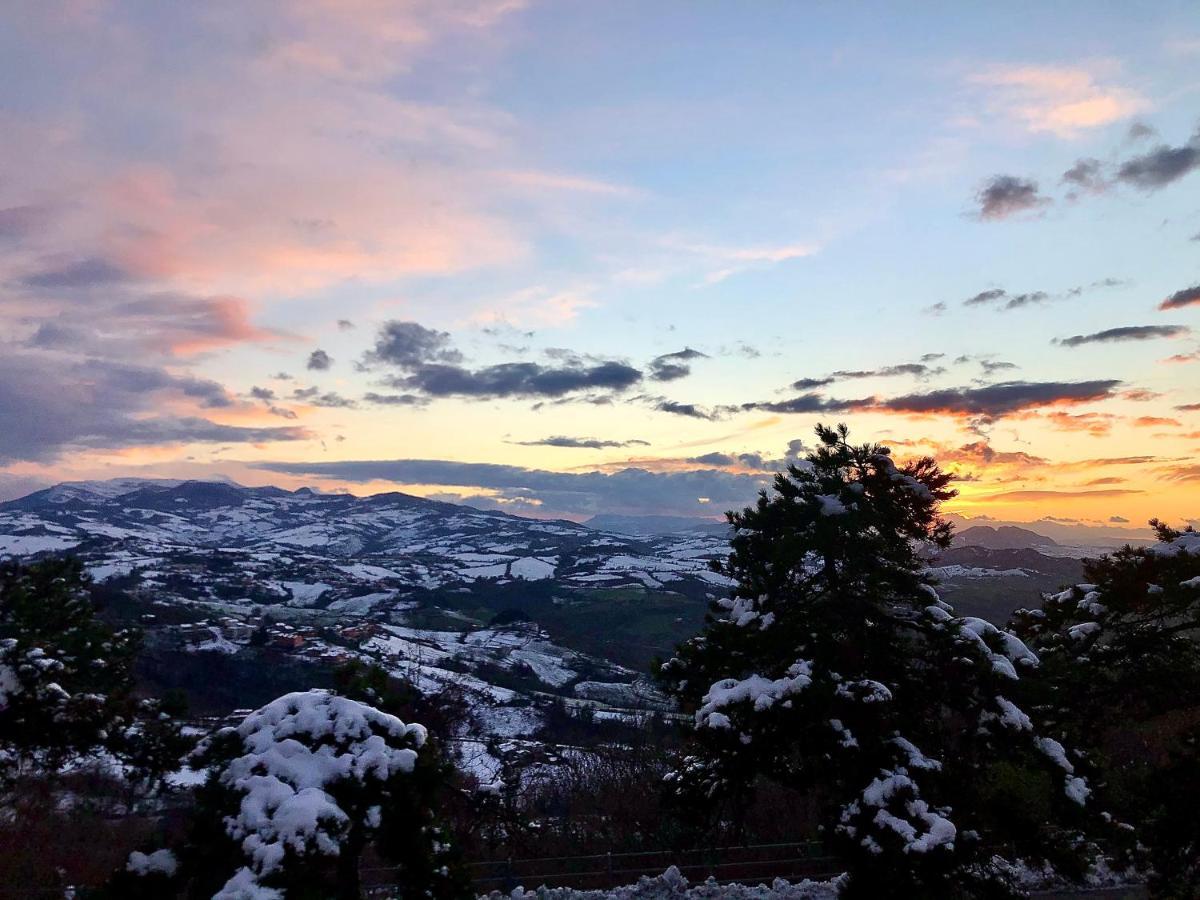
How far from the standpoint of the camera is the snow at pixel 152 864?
9016mm

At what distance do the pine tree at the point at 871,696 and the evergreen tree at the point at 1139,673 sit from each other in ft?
4.49

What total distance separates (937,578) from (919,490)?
2332 mm

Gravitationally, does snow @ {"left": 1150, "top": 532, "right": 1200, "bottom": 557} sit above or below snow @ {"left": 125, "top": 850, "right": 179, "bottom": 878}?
above

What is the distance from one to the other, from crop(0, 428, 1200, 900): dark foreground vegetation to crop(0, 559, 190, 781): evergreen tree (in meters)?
0.09

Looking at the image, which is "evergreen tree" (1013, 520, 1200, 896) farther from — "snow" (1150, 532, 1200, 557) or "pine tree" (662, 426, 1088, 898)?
"pine tree" (662, 426, 1088, 898)

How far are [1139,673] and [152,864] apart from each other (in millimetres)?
19306

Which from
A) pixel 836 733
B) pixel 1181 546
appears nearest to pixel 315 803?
pixel 836 733

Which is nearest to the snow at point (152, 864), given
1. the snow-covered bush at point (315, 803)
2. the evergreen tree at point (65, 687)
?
the snow-covered bush at point (315, 803)

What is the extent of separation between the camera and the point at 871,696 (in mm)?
14422

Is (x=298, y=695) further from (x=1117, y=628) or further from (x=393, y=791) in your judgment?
(x=1117, y=628)

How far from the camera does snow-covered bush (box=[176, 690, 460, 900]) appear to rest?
8578mm

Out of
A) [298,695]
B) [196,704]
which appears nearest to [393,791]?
[298,695]

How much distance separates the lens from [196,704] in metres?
115

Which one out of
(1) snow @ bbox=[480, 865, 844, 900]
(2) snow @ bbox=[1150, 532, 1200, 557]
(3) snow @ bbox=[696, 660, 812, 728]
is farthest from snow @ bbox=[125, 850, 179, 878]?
(2) snow @ bbox=[1150, 532, 1200, 557]
